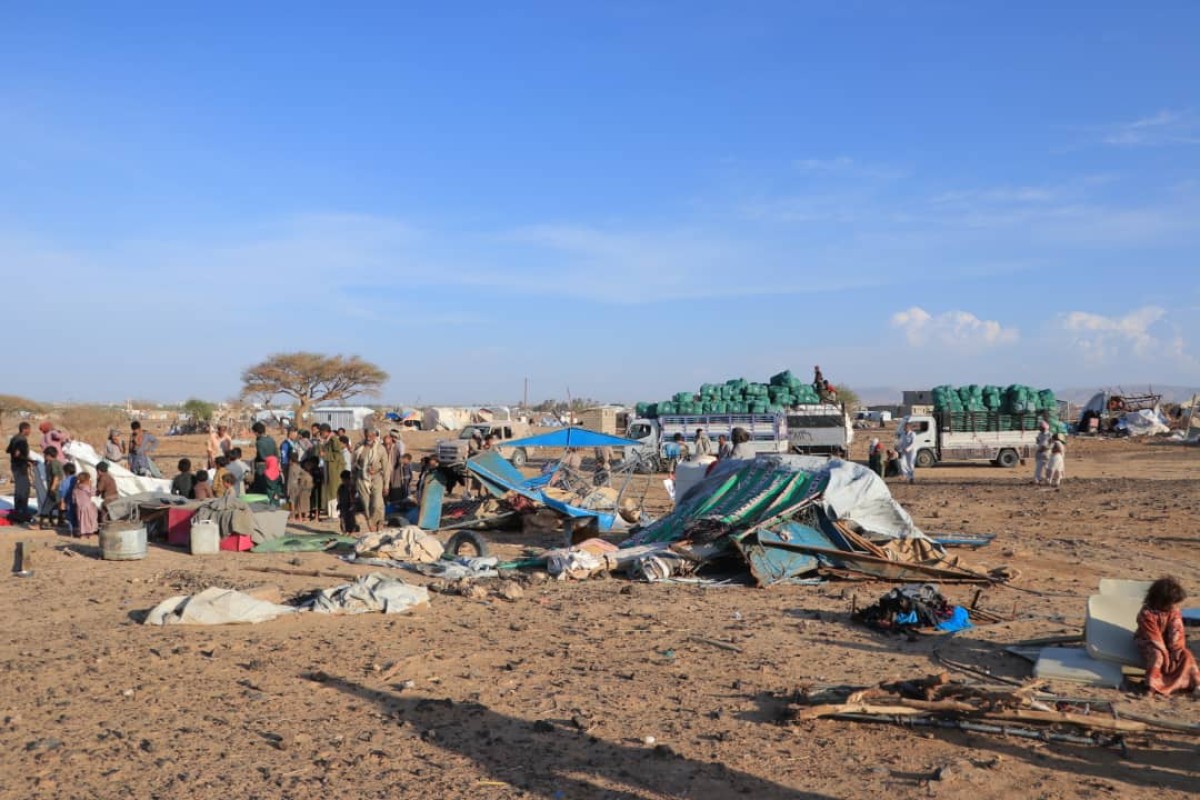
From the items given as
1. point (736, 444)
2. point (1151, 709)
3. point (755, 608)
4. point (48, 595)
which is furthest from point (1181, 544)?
point (48, 595)

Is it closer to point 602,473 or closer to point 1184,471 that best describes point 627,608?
point 602,473

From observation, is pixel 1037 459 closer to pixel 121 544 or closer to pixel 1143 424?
pixel 121 544

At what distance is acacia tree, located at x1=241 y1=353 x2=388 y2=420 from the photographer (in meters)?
55.5

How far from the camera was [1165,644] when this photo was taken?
6.46 m

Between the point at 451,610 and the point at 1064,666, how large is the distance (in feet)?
18.0

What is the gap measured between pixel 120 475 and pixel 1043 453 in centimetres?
1926

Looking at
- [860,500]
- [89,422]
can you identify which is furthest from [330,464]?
[89,422]

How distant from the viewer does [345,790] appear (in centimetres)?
510

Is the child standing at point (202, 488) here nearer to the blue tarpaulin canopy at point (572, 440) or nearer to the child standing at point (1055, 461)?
the blue tarpaulin canopy at point (572, 440)

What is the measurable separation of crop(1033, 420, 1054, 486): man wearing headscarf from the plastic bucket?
18.4 metres

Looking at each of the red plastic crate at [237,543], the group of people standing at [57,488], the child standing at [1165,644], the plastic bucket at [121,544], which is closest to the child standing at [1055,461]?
the child standing at [1165,644]

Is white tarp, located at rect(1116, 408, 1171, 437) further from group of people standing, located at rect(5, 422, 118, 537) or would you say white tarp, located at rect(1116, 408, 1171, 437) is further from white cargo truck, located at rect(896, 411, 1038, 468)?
group of people standing, located at rect(5, 422, 118, 537)

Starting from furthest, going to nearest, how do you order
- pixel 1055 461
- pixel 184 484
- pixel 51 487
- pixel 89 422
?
1. pixel 89 422
2. pixel 1055 461
3. pixel 51 487
4. pixel 184 484

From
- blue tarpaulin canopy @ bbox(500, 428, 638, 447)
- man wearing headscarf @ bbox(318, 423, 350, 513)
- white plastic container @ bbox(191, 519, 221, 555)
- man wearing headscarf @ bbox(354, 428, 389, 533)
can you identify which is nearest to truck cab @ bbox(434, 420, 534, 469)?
blue tarpaulin canopy @ bbox(500, 428, 638, 447)
